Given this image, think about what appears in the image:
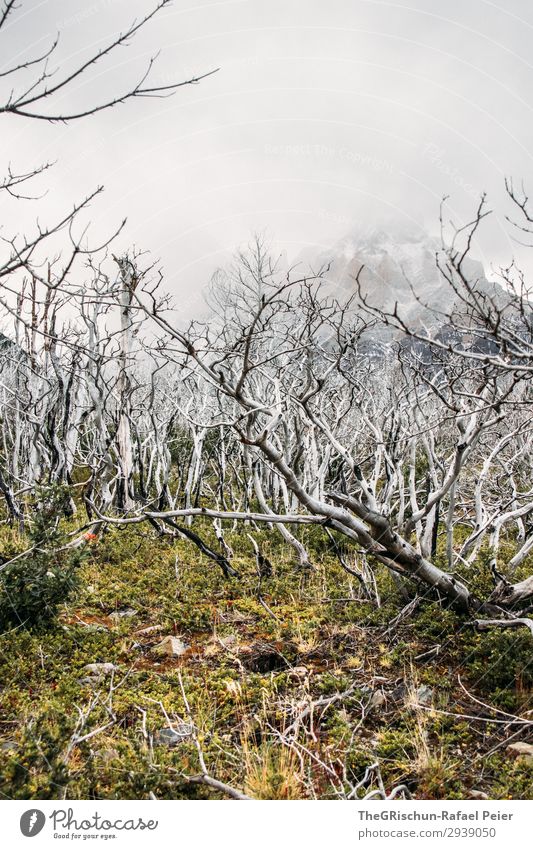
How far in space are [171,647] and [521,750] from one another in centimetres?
262

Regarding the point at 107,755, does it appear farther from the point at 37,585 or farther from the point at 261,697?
the point at 37,585

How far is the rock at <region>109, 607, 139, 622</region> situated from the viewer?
4.80 metres

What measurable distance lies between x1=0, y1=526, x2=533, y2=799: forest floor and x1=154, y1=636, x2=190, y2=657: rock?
0.04 feet

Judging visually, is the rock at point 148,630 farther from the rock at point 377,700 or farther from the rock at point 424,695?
the rock at point 424,695

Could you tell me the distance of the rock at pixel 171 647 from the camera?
4.10 m

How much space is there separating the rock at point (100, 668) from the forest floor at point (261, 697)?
0.01 metres

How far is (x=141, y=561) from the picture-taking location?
253 inches

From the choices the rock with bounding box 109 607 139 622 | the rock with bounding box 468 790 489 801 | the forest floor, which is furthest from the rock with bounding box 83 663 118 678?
the rock with bounding box 468 790 489 801

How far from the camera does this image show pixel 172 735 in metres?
2.93

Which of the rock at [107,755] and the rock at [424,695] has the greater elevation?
the rock at [107,755]

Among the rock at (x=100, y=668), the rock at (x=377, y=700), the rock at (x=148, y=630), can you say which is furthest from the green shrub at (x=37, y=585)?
the rock at (x=377, y=700)
